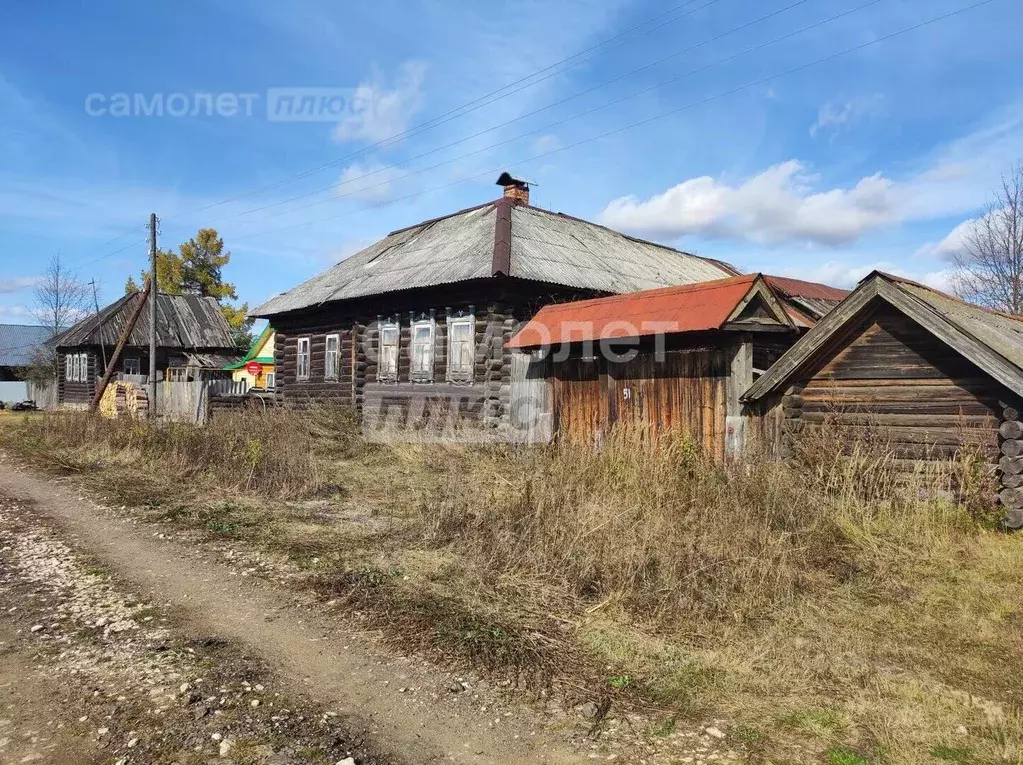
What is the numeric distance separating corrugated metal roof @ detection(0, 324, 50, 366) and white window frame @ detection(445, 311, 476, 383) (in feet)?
131

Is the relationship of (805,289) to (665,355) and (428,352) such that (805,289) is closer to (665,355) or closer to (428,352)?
(665,355)

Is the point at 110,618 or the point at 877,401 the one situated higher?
the point at 877,401

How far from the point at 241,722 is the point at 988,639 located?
14.9ft

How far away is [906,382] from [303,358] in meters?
17.1

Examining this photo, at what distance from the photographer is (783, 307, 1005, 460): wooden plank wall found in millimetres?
7055

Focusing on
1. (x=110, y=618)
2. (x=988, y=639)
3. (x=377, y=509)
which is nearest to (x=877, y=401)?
(x=988, y=639)

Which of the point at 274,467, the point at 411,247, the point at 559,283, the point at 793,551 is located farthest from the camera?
the point at 411,247

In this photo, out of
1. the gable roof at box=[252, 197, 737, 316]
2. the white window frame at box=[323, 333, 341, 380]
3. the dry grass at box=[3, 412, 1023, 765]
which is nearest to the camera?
the dry grass at box=[3, 412, 1023, 765]

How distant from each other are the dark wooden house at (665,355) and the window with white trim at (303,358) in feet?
36.7

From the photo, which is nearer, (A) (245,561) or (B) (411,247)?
(A) (245,561)

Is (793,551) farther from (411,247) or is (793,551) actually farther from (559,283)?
(411,247)

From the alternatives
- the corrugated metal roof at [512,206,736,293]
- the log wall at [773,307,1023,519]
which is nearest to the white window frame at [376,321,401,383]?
the corrugated metal roof at [512,206,736,293]

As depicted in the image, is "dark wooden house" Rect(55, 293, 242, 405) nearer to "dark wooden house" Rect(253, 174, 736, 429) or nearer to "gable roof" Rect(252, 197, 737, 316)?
"dark wooden house" Rect(253, 174, 736, 429)

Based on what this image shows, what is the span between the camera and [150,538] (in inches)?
278
